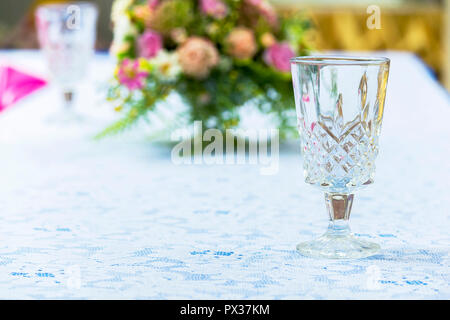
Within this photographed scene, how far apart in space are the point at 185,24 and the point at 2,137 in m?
0.42

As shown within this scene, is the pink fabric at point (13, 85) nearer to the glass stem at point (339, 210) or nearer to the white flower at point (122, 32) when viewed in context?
the white flower at point (122, 32)

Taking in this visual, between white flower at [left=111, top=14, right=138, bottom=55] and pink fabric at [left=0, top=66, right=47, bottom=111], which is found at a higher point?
white flower at [left=111, top=14, right=138, bottom=55]

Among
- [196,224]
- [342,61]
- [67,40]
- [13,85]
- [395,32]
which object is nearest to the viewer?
[342,61]

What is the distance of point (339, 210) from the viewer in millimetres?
798

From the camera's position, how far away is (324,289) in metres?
0.68

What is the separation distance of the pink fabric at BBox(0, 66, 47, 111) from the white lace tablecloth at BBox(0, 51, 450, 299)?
35 cm

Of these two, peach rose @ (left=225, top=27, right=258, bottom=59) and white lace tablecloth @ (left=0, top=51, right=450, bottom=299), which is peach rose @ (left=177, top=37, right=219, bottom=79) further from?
white lace tablecloth @ (left=0, top=51, right=450, bottom=299)

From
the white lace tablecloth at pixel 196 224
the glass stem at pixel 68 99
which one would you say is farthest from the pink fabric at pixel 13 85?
the white lace tablecloth at pixel 196 224

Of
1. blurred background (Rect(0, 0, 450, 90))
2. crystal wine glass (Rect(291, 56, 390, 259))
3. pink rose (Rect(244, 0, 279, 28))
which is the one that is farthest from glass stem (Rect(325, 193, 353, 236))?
blurred background (Rect(0, 0, 450, 90))

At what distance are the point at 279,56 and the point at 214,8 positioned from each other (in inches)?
5.4

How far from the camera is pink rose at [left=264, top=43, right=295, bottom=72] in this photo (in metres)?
1.38

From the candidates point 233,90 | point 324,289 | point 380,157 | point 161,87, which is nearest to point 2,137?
point 161,87

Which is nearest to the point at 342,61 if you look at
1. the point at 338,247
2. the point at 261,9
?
the point at 338,247

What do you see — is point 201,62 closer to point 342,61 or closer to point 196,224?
point 196,224
